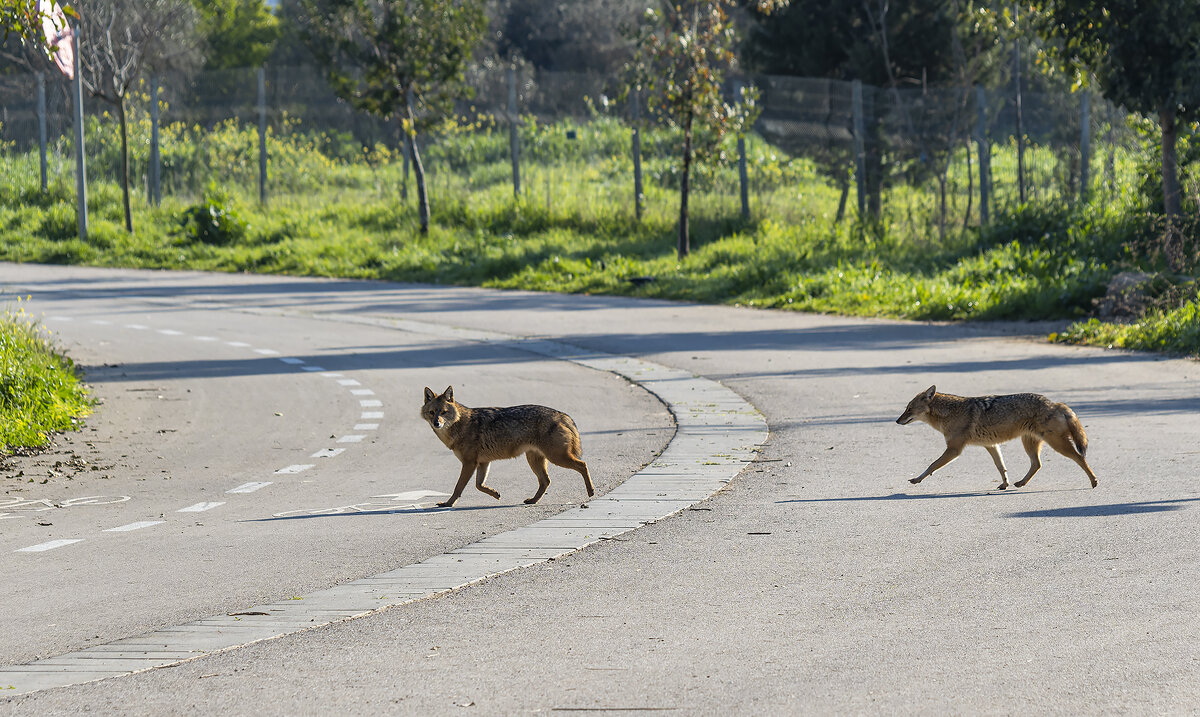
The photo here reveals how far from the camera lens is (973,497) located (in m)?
7.99

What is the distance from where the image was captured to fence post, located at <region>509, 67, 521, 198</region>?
30.4 meters

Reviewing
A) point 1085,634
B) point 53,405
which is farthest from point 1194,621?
point 53,405

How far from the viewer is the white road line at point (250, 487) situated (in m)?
8.91

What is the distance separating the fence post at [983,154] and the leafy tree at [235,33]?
128 ft

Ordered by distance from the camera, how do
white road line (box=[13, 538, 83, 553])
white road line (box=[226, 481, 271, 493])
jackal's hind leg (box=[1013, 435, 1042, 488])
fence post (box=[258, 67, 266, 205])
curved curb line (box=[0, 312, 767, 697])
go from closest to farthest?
1. curved curb line (box=[0, 312, 767, 697])
2. white road line (box=[13, 538, 83, 553])
3. jackal's hind leg (box=[1013, 435, 1042, 488])
4. white road line (box=[226, 481, 271, 493])
5. fence post (box=[258, 67, 266, 205])

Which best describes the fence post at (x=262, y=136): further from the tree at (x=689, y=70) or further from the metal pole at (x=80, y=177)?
the tree at (x=689, y=70)

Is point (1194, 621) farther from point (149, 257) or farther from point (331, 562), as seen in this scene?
point (149, 257)

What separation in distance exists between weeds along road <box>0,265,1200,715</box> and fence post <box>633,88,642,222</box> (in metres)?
15.1

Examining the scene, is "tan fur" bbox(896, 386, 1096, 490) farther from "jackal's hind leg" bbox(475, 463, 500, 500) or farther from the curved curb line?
"jackal's hind leg" bbox(475, 463, 500, 500)

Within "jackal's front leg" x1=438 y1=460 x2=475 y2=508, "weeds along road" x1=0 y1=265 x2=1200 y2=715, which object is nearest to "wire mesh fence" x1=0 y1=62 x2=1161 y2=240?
"weeds along road" x1=0 y1=265 x2=1200 y2=715

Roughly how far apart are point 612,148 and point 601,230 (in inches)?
→ 122

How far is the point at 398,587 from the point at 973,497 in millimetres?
3518

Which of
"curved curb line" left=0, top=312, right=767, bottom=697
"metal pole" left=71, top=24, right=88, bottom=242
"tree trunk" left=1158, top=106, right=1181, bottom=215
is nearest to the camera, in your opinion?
"curved curb line" left=0, top=312, right=767, bottom=697

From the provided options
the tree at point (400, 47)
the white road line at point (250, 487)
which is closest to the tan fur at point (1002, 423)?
the white road line at point (250, 487)
